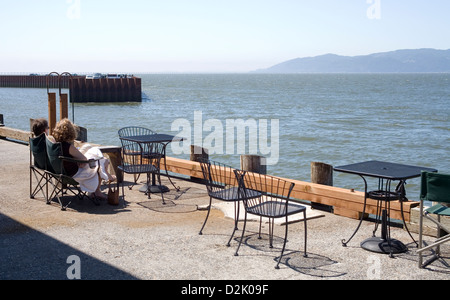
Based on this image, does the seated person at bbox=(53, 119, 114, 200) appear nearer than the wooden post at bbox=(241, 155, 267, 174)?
Yes

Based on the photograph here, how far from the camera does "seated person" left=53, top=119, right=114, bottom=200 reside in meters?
7.62

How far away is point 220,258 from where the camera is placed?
18.8 ft

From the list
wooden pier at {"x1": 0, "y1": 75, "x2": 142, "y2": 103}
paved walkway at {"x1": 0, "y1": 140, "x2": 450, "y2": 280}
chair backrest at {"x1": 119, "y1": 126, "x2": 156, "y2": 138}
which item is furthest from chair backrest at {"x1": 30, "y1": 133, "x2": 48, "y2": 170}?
wooden pier at {"x1": 0, "y1": 75, "x2": 142, "y2": 103}

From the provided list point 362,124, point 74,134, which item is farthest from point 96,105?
point 74,134

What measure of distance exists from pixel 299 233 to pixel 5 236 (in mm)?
3498

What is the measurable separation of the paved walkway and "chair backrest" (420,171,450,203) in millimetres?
748

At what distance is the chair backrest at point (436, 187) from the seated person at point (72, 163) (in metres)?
4.51

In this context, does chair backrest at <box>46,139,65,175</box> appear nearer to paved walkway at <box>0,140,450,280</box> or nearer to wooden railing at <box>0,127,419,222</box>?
paved walkway at <box>0,140,450,280</box>

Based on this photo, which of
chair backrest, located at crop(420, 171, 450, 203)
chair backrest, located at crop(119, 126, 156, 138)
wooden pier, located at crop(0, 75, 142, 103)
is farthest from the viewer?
wooden pier, located at crop(0, 75, 142, 103)

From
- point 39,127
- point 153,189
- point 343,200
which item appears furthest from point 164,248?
point 39,127

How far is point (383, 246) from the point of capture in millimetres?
6090

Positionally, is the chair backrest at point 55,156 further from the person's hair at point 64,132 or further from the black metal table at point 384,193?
the black metal table at point 384,193

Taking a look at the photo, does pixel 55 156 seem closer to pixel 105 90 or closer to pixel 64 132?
pixel 64 132
